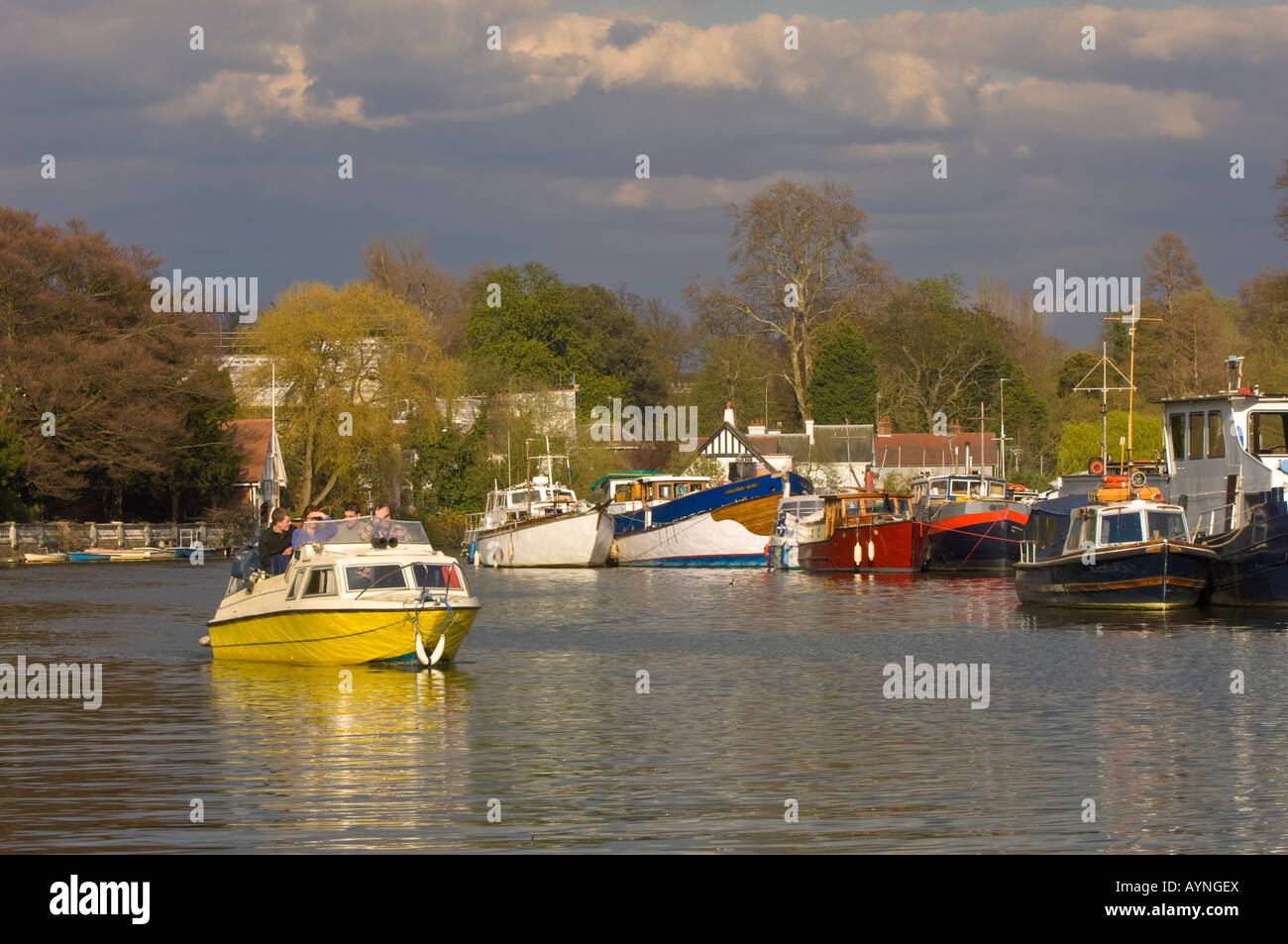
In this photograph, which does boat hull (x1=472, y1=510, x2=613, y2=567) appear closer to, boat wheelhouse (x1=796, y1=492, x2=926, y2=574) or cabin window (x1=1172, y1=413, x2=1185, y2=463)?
boat wheelhouse (x1=796, y1=492, x2=926, y2=574)

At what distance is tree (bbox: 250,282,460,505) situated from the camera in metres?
86.3

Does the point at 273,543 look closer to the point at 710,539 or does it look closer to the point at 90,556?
the point at 710,539

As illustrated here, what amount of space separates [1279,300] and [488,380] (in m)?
48.9

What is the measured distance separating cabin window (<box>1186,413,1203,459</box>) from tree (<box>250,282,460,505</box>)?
52.5m

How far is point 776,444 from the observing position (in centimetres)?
10700

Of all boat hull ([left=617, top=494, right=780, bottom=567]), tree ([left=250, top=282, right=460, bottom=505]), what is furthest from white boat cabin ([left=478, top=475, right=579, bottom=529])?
tree ([left=250, top=282, right=460, bottom=505])

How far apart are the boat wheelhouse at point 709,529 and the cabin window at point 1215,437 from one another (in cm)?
3048

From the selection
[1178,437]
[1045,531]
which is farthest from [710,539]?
[1178,437]

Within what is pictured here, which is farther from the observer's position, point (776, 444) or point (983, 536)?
point (776, 444)

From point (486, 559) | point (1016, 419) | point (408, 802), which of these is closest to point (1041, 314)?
point (1016, 419)

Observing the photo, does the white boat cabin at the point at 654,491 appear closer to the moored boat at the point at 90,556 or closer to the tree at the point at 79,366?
the tree at the point at 79,366

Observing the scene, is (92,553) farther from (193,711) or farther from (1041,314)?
(1041,314)

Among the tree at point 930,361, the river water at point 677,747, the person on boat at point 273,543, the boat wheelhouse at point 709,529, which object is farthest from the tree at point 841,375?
the person on boat at point 273,543

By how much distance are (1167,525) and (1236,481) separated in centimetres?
335
